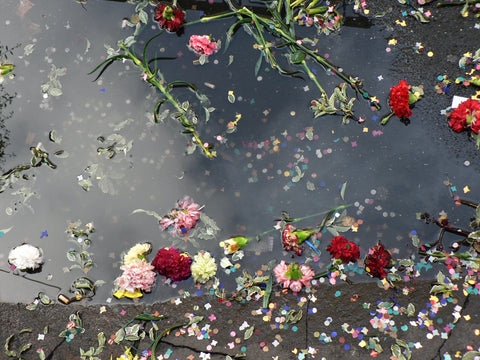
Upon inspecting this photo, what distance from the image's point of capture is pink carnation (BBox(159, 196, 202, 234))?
1.70 m

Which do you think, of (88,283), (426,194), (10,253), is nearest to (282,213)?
(426,194)

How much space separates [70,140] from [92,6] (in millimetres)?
598

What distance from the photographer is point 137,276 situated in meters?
1.64

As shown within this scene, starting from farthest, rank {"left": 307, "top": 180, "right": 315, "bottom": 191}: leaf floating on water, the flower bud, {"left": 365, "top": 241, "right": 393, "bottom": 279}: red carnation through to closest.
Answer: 1. the flower bud
2. {"left": 307, "top": 180, "right": 315, "bottom": 191}: leaf floating on water
3. {"left": 365, "top": 241, "right": 393, "bottom": 279}: red carnation

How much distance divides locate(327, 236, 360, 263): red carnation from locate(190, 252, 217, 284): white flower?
1.50 feet

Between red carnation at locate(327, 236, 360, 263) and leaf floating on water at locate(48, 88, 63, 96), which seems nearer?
red carnation at locate(327, 236, 360, 263)

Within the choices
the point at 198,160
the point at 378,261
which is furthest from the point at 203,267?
the point at 378,261

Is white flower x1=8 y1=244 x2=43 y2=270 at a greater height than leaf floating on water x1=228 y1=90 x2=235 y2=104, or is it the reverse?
leaf floating on water x1=228 y1=90 x2=235 y2=104

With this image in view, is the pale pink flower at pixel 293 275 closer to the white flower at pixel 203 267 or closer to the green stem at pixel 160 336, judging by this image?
the white flower at pixel 203 267

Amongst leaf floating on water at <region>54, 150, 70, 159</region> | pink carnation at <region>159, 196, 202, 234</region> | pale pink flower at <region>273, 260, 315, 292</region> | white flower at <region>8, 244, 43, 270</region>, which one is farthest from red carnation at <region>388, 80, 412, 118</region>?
white flower at <region>8, 244, 43, 270</region>

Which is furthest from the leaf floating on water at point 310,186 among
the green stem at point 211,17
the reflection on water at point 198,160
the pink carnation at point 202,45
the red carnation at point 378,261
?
the green stem at point 211,17

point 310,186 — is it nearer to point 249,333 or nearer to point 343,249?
point 343,249

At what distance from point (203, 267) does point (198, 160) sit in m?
0.43

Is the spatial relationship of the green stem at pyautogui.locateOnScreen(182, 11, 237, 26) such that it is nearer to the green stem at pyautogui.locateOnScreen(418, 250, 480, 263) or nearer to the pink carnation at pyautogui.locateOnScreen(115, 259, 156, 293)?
the pink carnation at pyautogui.locateOnScreen(115, 259, 156, 293)
